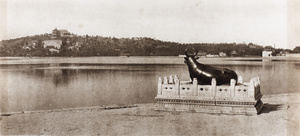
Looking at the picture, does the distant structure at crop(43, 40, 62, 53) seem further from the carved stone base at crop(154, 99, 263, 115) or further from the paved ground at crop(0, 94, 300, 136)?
the carved stone base at crop(154, 99, 263, 115)

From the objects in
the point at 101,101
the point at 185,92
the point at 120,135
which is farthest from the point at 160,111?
the point at 101,101

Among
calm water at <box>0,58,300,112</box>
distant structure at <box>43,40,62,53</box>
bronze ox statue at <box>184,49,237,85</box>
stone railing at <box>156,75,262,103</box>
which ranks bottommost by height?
calm water at <box>0,58,300,112</box>

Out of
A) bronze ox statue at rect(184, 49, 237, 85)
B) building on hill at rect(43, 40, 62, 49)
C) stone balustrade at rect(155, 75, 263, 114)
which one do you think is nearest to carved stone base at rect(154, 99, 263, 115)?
stone balustrade at rect(155, 75, 263, 114)

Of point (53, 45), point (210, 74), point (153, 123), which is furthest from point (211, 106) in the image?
point (53, 45)

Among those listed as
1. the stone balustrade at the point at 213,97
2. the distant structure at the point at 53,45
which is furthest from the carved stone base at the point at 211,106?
the distant structure at the point at 53,45

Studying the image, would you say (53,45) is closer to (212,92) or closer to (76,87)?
(76,87)

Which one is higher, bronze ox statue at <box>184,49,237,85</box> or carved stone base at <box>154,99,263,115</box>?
bronze ox statue at <box>184,49,237,85</box>

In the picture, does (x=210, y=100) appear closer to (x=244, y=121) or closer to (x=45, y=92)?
(x=244, y=121)
